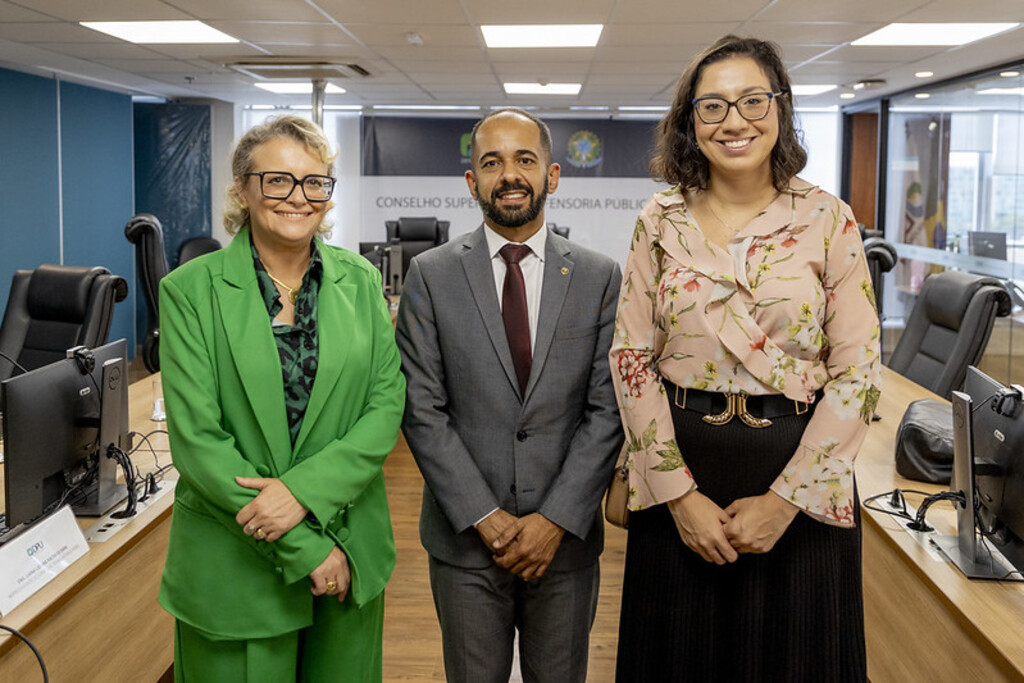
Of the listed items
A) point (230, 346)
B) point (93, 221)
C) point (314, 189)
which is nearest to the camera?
point (230, 346)

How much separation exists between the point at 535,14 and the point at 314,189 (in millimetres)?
3776

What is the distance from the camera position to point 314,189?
5.89ft

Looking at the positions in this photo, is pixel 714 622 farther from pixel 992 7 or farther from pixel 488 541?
pixel 992 7

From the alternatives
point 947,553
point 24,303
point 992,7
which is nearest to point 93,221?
point 24,303

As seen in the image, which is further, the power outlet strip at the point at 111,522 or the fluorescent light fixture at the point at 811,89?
the fluorescent light fixture at the point at 811,89

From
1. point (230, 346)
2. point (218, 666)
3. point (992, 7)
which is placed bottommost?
point (218, 666)

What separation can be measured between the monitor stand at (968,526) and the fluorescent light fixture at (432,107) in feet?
30.6

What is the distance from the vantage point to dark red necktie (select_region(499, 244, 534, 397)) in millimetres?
1886

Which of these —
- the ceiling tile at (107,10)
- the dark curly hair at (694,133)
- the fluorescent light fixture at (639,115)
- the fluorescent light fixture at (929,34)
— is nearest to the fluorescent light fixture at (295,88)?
the ceiling tile at (107,10)

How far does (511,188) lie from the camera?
188 centimetres

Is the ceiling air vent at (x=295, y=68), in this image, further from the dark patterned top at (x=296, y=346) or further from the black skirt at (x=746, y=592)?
the black skirt at (x=746, y=592)

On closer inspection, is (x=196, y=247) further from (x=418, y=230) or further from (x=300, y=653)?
(x=300, y=653)

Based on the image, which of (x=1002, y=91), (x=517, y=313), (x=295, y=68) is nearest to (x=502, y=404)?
(x=517, y=313)

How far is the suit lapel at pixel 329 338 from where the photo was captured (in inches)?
67.3
